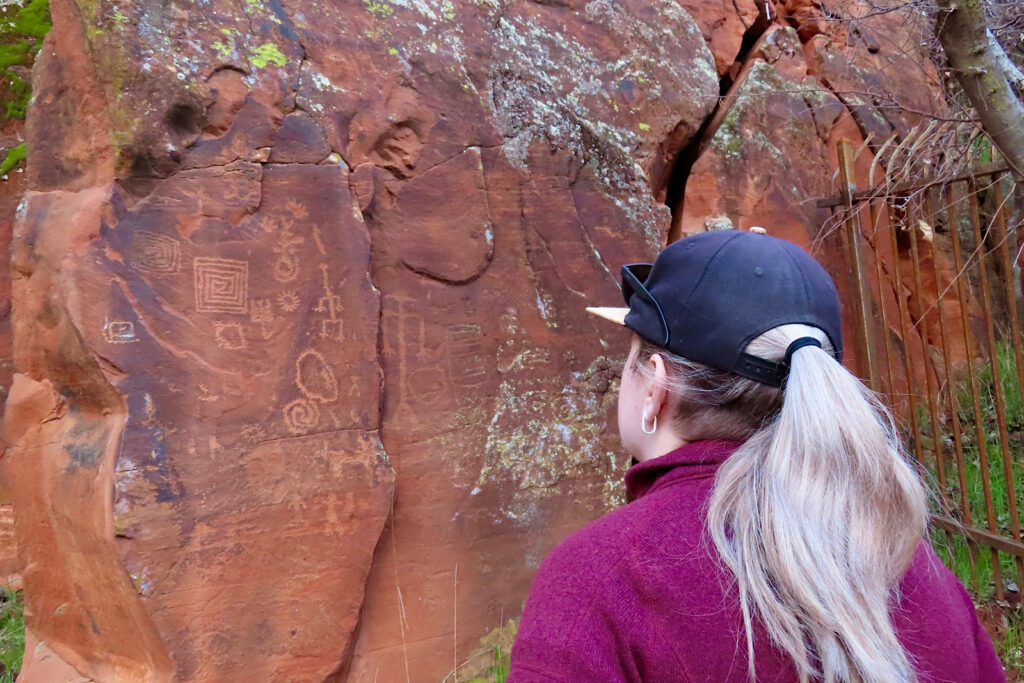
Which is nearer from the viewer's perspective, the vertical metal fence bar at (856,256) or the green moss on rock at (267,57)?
the green moss on rock at (267,57)

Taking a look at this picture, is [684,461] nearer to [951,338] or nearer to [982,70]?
[982,70]

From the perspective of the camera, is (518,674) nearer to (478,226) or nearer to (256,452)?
(256,452)

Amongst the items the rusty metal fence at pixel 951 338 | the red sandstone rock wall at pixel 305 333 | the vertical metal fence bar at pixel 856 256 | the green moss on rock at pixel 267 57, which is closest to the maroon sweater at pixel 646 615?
the red sandstone rock wall at pixel 305 333

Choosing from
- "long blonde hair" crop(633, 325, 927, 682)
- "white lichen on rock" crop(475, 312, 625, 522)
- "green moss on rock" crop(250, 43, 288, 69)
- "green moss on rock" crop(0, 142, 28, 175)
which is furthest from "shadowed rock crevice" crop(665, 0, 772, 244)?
"green moss on rock" crop(0, 142, 28, 175)

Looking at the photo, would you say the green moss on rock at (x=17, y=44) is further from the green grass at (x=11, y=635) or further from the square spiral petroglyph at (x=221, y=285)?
the square spiral petroglyph at (x=221, y=285)

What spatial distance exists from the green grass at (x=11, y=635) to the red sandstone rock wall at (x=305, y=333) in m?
0.70

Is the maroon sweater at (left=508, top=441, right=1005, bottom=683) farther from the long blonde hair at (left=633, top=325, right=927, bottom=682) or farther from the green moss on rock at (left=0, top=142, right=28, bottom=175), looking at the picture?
the green moss on rock at (left=0, top=142, right=28, bottom=175)

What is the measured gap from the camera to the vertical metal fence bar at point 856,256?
4.26 meters

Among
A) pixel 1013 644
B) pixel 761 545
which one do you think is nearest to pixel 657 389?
pixel 761 545

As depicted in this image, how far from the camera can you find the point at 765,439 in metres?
1.10

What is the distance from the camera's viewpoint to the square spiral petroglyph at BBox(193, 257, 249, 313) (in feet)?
8.79

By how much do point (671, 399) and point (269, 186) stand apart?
6.78ft

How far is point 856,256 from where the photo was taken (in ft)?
14.0

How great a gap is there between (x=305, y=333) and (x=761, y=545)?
2.12m
